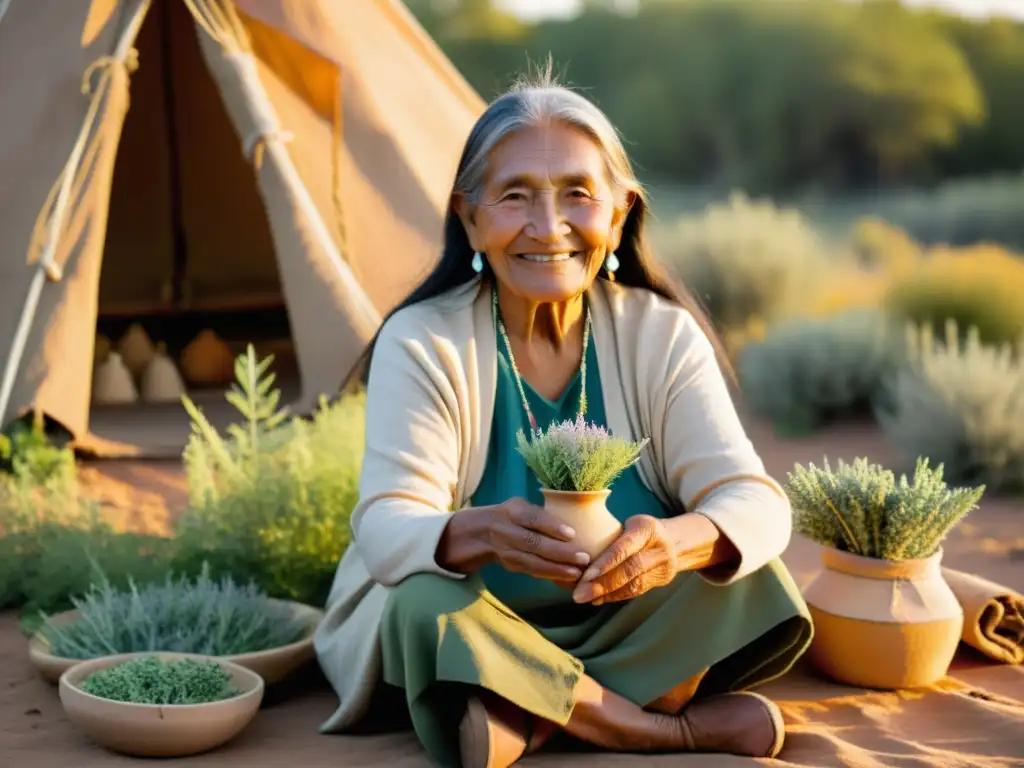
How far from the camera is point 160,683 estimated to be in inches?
104

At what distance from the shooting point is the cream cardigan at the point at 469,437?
8.23 feet

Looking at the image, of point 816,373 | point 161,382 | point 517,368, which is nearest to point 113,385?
point 161,382

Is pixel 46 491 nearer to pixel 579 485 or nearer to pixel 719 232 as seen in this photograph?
pixel 579 485

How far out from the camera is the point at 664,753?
2.57m

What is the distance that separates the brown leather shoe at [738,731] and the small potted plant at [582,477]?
50 centimetres

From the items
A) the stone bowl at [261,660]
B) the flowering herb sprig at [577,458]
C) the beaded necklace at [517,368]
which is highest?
the beaded necklace at [517,368]

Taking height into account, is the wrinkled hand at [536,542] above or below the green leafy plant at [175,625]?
above

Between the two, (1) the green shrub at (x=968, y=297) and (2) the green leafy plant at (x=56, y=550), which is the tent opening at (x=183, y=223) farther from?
(1) the green shrub at (x=968, y=297)

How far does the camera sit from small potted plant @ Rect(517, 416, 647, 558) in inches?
91.4

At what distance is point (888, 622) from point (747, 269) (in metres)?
6.34

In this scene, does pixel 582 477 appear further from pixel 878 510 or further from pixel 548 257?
pixel 878 510

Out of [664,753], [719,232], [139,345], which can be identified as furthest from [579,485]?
[719,232]

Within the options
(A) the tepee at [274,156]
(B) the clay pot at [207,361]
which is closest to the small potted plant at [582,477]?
(A) the tepee at [274,156]

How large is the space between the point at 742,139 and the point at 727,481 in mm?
29203
